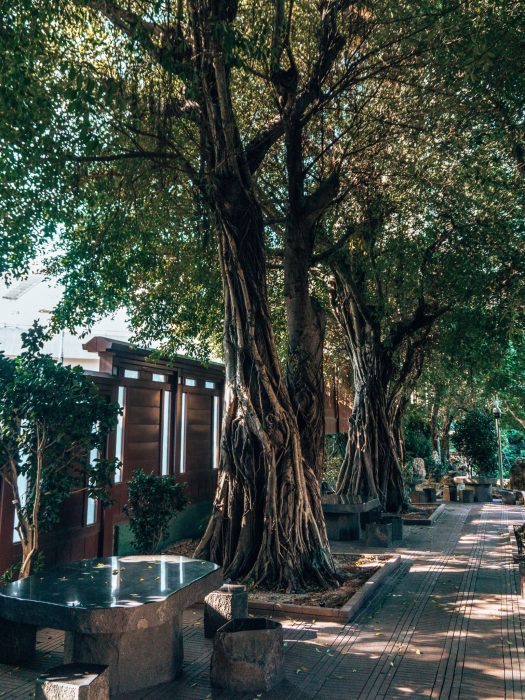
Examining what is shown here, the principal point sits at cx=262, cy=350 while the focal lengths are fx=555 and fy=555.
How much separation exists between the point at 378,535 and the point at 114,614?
7.43 metres

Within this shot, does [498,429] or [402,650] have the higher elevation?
[498,429]

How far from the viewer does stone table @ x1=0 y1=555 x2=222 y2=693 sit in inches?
143

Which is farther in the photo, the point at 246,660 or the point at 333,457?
the point at 333,457

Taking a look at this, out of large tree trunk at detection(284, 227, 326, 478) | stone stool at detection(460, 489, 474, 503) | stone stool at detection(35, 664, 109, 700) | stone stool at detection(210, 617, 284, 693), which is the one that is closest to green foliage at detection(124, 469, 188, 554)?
large tree trunk at detection(284, 227, 326, 478)

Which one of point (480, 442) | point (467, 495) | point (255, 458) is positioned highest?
point (480, 442)

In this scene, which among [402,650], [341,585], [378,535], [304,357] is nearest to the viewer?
[402,650]

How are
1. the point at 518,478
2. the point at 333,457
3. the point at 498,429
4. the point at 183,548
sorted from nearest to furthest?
1. the point at 183,548
2. the point at 333,457
3. the point at 518,478
4. the point at 498,429

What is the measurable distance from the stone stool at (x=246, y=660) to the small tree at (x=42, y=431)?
91.9 inches

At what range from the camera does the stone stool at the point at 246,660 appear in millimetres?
3916

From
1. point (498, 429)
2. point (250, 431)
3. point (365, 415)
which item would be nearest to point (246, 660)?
point (250, 431)

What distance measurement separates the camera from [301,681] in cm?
408

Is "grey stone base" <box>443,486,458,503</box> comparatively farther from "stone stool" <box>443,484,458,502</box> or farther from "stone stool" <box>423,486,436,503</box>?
"stone stool" <box>423,486,436,503</box>

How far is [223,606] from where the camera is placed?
4.89 m

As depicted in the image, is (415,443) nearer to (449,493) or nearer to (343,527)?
(449,493)
